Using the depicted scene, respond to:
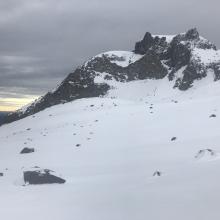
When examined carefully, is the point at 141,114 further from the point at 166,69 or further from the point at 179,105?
the point at 166,69

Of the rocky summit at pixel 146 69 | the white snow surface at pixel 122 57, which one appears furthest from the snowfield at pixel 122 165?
the white snow surface at pixel 122 57

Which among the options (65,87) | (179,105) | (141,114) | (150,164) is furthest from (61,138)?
(65,87)

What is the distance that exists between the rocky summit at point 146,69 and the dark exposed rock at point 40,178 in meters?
65.6

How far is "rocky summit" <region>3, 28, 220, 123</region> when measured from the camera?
9075 cm

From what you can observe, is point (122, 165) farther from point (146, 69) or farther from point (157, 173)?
point (146, 69)

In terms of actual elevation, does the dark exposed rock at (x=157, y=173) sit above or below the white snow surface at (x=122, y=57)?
below

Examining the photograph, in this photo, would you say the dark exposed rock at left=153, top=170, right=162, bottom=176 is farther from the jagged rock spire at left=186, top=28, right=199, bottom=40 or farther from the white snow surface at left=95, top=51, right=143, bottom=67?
the jagged rock spire at left=186, top=28, right=199, bottom=40

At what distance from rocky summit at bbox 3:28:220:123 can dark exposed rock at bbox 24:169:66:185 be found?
65558 millimetres

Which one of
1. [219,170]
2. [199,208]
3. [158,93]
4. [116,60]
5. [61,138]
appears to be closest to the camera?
[199,208]

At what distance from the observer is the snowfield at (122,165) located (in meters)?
14.5

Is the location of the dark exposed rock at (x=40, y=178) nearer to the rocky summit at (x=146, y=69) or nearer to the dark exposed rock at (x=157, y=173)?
the dark exposed rock at (x=157, y=173)

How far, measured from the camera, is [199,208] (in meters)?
12.7

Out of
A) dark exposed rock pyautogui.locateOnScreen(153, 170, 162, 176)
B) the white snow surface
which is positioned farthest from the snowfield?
the white snow surface

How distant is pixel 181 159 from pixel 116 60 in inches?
3245
